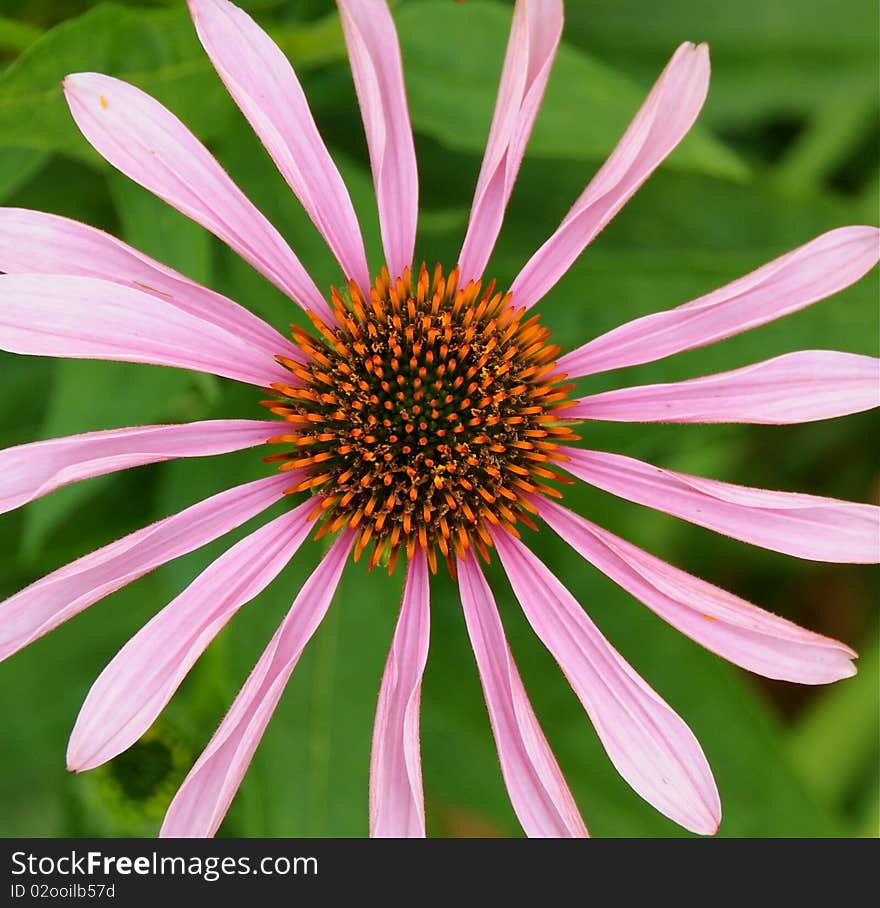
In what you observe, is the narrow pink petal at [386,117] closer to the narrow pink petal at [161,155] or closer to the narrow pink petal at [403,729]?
the narrow pink petal at [161,155]

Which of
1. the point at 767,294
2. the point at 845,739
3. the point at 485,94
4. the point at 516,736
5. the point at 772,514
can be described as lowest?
the point at 845,739

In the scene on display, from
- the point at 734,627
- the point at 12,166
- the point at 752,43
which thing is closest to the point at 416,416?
the point at 734,627

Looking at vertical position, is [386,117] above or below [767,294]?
above

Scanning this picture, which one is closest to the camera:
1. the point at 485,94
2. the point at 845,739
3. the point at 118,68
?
the point at 118,68

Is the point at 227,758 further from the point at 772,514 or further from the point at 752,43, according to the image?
the point at 752,43

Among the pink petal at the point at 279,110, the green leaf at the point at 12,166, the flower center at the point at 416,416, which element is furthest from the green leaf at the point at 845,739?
the green leaf at the point at 12,166
